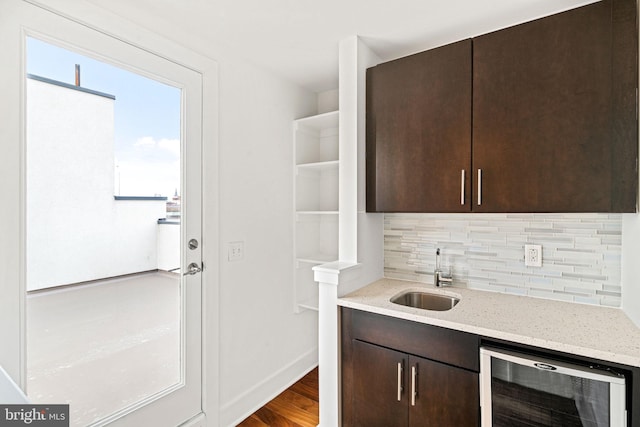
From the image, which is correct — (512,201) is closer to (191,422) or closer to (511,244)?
(511,244)

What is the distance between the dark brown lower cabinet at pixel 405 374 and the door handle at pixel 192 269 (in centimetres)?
89

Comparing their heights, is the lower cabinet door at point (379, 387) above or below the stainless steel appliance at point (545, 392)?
below

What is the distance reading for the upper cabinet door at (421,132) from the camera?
168 centimetres

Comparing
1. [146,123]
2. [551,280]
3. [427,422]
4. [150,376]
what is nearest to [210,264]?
[150,376]

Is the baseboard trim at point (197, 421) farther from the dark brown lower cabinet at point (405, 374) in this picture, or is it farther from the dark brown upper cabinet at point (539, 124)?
the dark brown upper cabinet at point (539, 124)

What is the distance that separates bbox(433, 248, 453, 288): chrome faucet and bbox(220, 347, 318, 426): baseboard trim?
1348 mm

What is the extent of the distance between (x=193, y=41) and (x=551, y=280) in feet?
7.95

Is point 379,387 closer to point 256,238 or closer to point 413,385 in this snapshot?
point 413,385

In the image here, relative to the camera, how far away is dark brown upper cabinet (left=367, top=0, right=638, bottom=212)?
4.42 ft

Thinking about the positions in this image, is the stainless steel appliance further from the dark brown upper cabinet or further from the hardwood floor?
the hardwood floor

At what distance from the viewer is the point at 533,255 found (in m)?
1.74

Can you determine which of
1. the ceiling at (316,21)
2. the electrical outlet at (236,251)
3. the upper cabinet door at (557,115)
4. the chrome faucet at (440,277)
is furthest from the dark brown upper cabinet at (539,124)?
the electrical outlet at (236,251)

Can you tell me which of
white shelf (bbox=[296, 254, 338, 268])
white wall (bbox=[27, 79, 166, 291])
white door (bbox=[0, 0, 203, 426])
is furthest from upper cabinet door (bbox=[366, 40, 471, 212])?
white wall (bbox=[27, 79, 166, 291])

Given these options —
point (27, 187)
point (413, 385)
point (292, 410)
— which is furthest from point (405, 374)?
point (27, 187)
